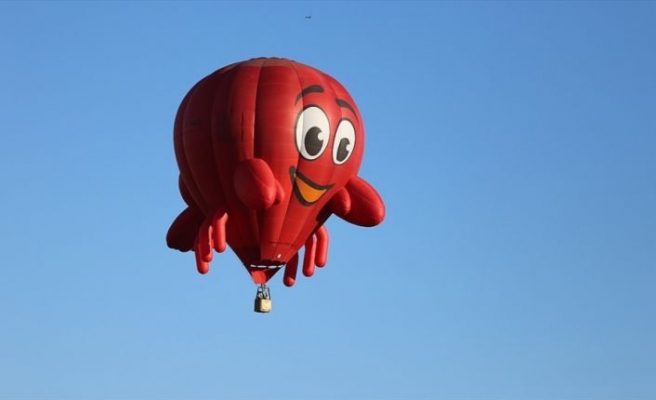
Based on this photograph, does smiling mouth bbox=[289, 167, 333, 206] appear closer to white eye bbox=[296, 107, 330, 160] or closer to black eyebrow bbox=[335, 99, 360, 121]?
white eye bbox=[296, 107, 330, 160]

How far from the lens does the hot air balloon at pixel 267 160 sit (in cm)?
6400

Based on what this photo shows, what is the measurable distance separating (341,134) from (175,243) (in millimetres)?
5219

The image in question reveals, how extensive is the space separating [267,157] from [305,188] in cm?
119

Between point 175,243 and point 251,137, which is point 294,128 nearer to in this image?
point 251,137

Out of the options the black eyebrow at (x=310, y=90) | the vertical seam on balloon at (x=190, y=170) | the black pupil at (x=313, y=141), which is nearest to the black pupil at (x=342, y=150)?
the black pupil at (x=313, y=141)

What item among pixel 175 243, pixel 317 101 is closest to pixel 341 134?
pixel 317 101

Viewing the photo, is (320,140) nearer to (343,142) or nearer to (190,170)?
(343,142)

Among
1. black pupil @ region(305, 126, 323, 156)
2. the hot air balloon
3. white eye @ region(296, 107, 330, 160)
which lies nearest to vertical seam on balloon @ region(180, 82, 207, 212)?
the hot air balloon

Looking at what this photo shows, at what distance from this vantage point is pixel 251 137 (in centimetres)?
6400

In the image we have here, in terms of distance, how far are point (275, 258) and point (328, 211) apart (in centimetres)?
165

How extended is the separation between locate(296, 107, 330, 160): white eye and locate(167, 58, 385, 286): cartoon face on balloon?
0.02 meters

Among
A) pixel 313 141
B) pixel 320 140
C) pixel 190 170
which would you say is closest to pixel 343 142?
pixel 320 140

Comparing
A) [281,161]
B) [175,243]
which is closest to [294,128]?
[281,161]

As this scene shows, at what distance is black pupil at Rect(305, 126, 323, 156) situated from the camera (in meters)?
64.2
